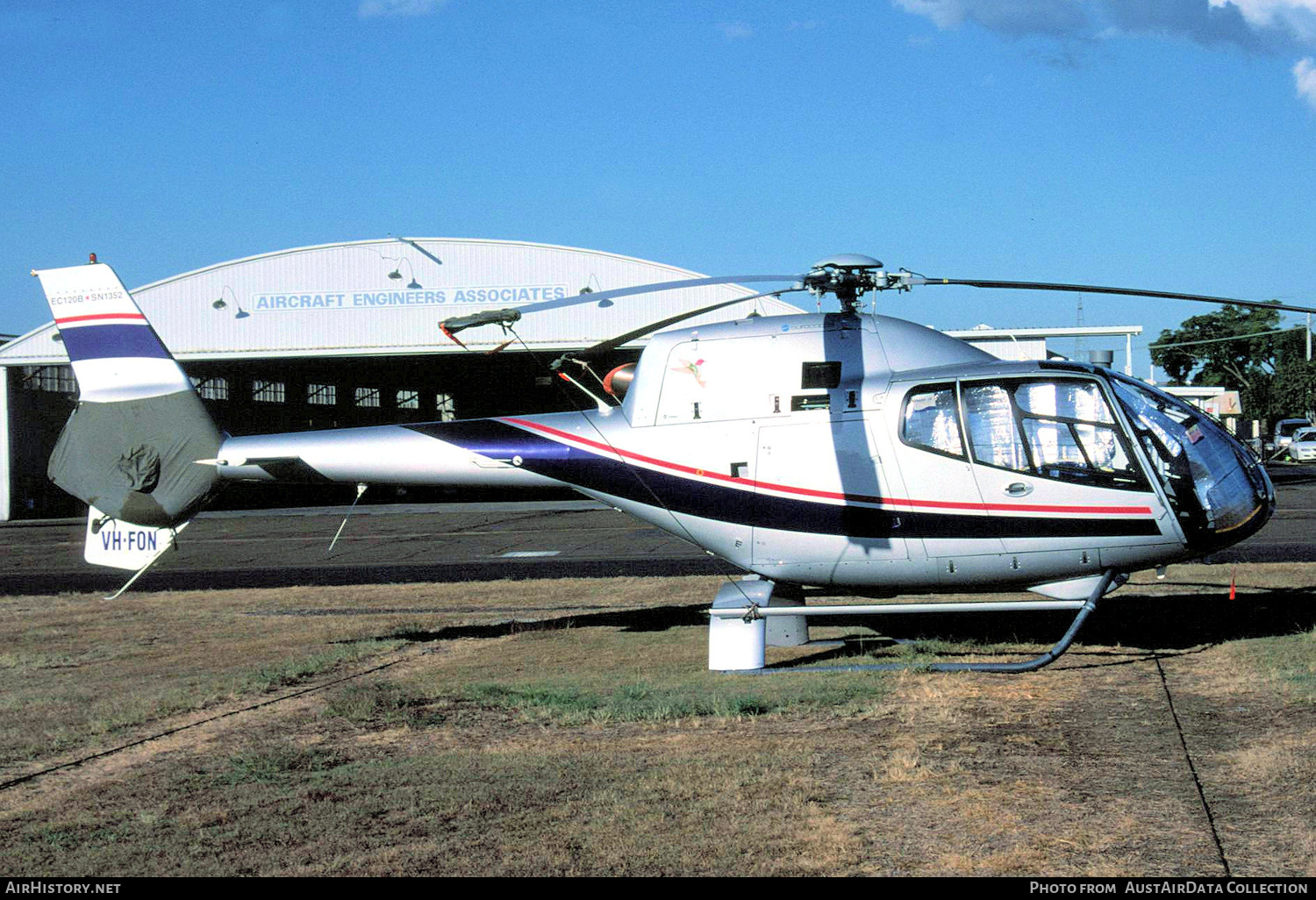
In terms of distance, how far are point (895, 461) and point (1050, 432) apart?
1.28m

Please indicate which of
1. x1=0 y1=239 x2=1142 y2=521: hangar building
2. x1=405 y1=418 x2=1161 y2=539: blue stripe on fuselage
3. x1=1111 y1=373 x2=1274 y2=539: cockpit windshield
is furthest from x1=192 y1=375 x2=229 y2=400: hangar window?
x1=1111 y1=373 x2=1274 y2=539: cockpit windshield

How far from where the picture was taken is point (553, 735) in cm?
833

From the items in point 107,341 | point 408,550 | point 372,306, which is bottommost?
point 408,550

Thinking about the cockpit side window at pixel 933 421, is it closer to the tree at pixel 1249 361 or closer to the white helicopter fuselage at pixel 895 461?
the white helicopter fuselage at pixel 895 461

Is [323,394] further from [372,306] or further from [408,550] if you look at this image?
[408,550]

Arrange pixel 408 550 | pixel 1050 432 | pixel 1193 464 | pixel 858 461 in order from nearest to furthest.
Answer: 1. pixel 1193 464
2. pixel 1050 432
3. pixel 858 461
4. pixel 408 550

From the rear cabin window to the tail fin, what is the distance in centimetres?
795

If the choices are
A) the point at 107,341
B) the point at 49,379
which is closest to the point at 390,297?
the point at 49,379

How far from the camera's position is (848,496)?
10195 millimetres

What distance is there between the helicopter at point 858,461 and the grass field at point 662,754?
34.8 inches

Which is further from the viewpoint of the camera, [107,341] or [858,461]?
[107,341]

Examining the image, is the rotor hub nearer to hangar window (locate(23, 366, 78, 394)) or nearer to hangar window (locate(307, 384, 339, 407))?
hangar window (locate(23, 366, 78, 394))

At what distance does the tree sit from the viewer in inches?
3076

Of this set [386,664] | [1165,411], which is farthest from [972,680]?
[386,664]
